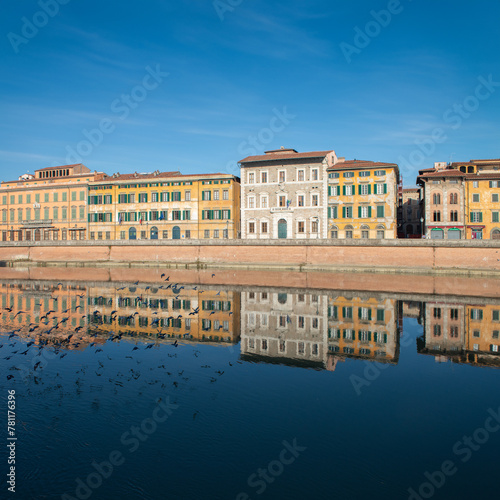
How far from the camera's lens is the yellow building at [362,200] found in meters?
53.9

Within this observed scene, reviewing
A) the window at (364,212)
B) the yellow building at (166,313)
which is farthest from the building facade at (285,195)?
the yellow building at (166,313)

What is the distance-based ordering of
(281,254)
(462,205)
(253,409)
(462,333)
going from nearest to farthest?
1. (253,409)
2. (462,333)
3. (281,254)
4. (462,205)

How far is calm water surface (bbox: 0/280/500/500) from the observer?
26.1 ft

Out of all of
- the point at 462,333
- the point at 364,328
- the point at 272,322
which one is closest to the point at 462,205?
the point at 462,333

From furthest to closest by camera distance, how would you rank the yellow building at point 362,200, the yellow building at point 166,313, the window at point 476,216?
the yellow building at point 362,200
the window at point 476,216
the yellow building at point 166,313

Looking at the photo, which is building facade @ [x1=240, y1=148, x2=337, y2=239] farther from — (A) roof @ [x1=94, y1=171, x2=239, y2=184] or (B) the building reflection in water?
(B) the building reflection in water

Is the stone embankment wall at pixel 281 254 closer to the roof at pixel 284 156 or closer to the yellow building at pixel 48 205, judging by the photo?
the yellow building at pixel 48 205

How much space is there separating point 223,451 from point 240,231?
53.4 metres

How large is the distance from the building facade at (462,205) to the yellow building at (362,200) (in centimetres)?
441

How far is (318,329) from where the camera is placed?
20484mm

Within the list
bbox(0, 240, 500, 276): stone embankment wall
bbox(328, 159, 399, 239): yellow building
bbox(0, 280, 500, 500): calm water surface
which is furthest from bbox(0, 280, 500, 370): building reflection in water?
bbox(328, 159, 399, 239): yellow building

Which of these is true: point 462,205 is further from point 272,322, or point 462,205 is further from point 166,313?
point 166,313

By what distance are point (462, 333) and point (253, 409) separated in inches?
520

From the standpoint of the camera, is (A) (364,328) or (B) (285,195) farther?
(B) (285,195)
